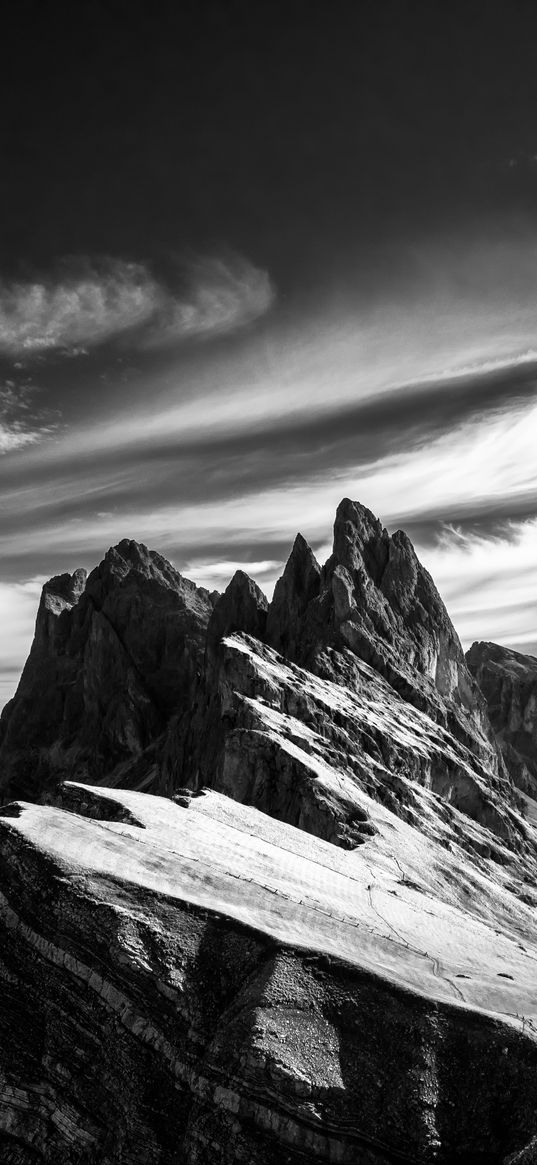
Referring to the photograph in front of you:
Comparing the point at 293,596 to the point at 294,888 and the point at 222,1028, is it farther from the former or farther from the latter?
the point at 222,1028

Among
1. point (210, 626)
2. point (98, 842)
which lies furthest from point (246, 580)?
point (98, 842)

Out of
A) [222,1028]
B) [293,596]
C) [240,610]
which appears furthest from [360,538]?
[222,1028]

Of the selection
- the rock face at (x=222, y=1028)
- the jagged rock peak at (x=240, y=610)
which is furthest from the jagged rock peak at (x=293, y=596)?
the rock face at (x=222, y=1028)

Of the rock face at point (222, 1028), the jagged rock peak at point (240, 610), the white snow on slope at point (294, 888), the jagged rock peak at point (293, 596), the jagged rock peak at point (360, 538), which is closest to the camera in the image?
the rock face at point (222, 1028)

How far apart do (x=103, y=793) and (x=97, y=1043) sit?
65.2ft

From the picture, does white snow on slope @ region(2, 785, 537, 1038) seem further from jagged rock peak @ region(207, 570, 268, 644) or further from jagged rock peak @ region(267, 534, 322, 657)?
jagged rock peak @ region(207, 570, 268, 644)

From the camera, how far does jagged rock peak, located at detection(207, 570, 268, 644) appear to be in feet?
512

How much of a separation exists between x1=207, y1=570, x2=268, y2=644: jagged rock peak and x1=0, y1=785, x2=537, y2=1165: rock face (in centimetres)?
11669

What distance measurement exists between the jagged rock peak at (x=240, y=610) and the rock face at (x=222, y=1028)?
11669 centimetres

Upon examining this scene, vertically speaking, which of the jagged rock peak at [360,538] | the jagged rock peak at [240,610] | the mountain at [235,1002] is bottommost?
the mountain at [235,1002]

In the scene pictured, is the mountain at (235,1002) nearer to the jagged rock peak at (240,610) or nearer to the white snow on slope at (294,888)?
the white snow on slope at (294,888)

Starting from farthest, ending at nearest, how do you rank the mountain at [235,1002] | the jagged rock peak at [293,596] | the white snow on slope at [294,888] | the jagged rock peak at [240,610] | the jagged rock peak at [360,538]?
the jagged rock peak at [360,538] → the jagged rock peak at [240,610] → the jagged rock peak at [293,596] → the white snow on slope at [294,888] → the mountain at [235,1002]

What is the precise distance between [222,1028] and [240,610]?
132 metres

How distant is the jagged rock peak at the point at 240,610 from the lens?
156000mm
